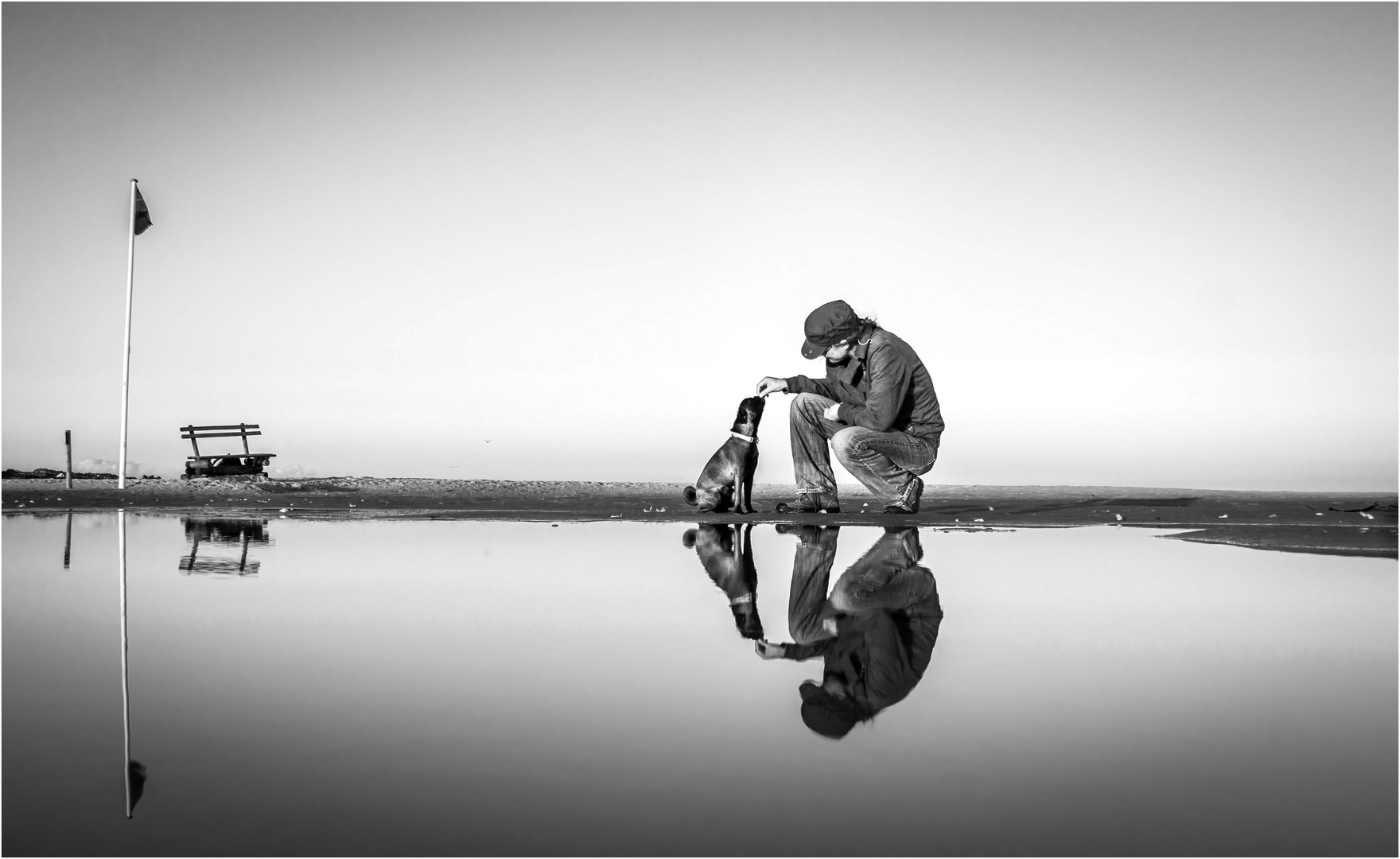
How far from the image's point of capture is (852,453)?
7.52 metres

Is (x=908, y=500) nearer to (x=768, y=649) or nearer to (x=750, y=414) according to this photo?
(x=750, y=414)

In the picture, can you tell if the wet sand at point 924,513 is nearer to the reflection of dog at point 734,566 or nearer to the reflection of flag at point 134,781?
the reflection of dog at point 734,566

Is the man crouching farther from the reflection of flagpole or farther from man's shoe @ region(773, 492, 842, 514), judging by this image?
the reflection of flagpole

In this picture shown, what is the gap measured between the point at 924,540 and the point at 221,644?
3.87 m

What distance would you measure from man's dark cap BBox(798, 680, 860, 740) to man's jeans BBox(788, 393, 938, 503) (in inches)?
224

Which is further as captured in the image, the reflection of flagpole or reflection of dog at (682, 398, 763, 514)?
reflection of dog at (682, 398, 763, 514)

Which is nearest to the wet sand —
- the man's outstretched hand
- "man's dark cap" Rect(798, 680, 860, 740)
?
the man's outstretched hand

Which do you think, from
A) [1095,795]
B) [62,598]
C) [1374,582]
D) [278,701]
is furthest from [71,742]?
[1374,582]

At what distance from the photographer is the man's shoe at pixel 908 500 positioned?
773 cm

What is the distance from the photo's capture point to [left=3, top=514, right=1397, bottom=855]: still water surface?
125 centimetres

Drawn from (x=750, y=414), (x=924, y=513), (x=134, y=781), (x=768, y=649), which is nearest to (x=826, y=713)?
(x=768, y=649)

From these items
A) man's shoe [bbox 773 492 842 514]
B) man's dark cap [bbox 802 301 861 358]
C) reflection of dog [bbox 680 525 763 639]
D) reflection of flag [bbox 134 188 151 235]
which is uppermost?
reflection of flag [bbox 134 188 151 235]

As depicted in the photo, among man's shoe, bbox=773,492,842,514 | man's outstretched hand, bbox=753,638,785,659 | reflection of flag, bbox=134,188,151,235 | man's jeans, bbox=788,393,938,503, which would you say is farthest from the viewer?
reflection of flag, bbox=134,188,151,235

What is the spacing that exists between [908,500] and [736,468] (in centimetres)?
126
